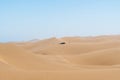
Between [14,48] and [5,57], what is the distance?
1.86ft

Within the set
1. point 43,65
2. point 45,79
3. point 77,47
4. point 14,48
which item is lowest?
point 45,79

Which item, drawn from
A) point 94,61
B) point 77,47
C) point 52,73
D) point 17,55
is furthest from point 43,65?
point 77,47

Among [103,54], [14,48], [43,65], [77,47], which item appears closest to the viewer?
[43,65]

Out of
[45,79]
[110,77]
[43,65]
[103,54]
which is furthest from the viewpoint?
[103,54]

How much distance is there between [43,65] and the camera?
6094mm

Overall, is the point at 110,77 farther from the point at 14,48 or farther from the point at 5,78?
the point at 14,48

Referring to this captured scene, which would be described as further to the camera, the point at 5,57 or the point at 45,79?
the point at 5,57

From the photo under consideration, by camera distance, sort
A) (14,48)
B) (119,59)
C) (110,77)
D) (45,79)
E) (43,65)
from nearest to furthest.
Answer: (45,79) < (110,77) < (43,65) < (14,48) < (119,59)

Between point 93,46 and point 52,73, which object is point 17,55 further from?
point 93,46

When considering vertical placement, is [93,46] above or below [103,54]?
above

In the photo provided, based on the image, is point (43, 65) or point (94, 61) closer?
point (43, 65)

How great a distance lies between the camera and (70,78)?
12.9ft

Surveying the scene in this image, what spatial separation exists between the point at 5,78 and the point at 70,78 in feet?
2.89

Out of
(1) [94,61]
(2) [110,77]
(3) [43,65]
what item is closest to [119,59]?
(1) [94,61]
